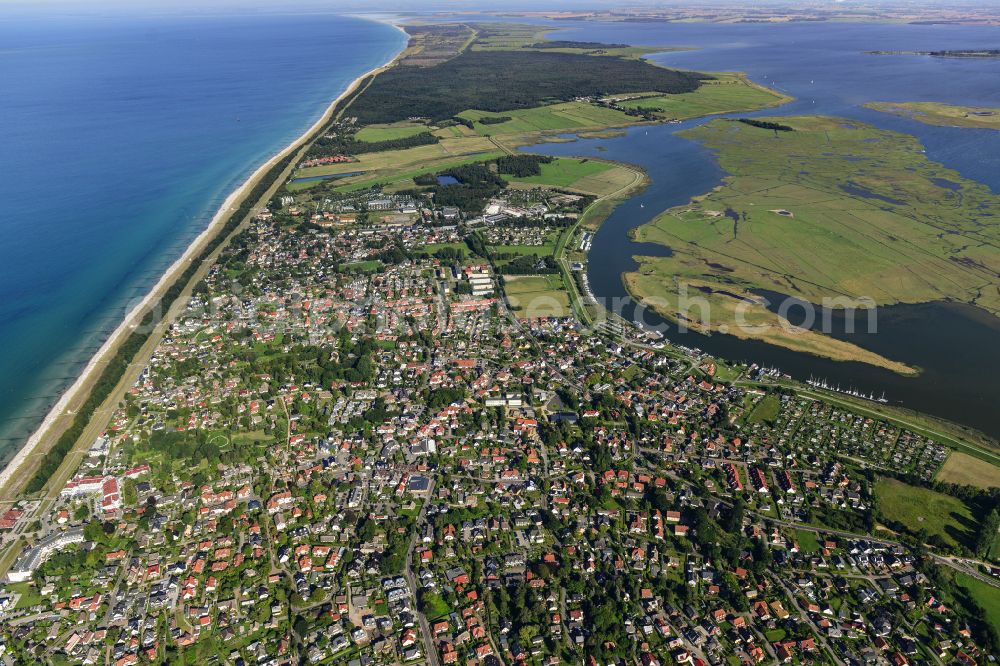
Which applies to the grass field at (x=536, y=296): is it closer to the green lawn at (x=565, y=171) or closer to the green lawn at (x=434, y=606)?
the green lawn at (x=434, y=606)

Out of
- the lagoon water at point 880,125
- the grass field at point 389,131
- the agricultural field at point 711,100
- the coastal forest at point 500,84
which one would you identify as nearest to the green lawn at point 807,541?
the lagoon water at point 880,125

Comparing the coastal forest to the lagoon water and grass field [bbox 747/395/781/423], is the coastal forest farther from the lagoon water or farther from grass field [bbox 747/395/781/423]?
grass field [bbox 747/395/781/423]

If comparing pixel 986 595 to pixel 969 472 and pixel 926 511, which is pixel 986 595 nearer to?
pixel 926 511

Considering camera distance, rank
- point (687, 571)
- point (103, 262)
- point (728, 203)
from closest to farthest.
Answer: point (687, 571) < point (103, 262) < point (728, 203)

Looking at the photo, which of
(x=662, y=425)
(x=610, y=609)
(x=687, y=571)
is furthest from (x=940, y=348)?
(x=610, y=609)

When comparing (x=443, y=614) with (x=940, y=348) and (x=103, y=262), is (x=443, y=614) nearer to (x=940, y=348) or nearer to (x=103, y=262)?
(x=940, y=348)
